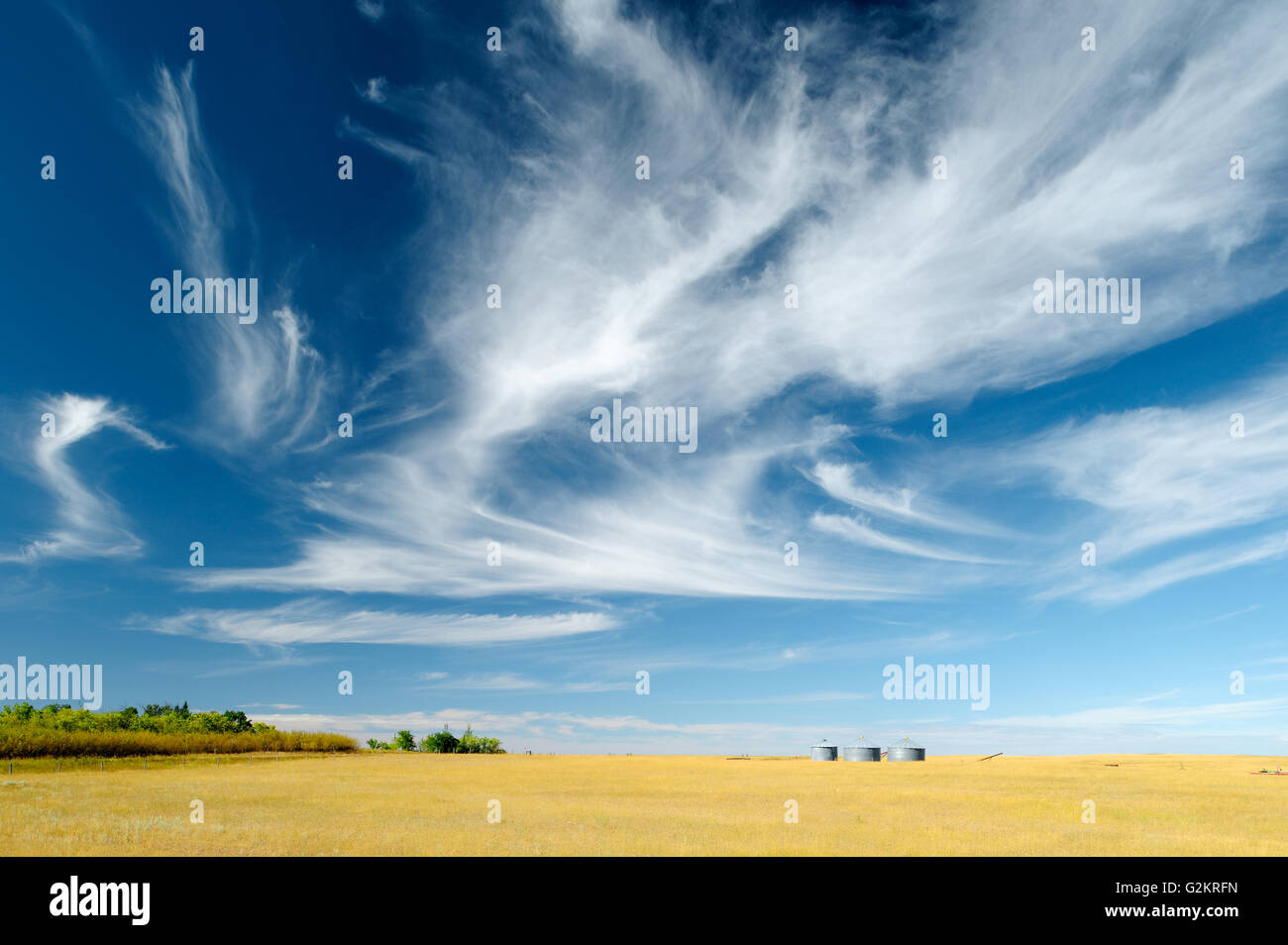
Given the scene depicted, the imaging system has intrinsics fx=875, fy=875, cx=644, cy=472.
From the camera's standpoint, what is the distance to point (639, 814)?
53.5 m

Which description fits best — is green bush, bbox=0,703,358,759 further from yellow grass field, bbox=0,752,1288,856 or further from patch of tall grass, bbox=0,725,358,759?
yellow grass field, bbox=0,752,1288,856

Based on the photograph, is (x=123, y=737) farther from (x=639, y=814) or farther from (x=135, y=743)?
(x=639, y=814)

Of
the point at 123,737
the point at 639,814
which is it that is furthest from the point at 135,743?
the point at 639,814

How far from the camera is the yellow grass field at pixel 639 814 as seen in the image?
39.1 metres

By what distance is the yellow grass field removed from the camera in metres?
39.1

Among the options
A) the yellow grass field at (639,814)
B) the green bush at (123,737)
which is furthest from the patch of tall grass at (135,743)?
the yellow grass field at (639,814)

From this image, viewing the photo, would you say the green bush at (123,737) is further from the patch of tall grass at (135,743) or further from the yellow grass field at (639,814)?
the yellow grass field at (639,814)

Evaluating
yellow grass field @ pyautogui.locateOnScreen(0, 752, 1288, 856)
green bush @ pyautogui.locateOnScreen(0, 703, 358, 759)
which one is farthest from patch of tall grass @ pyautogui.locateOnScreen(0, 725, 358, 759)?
yellow grass field @ pyautogui.locateOnScreen(0, 752, 1288, 856)
